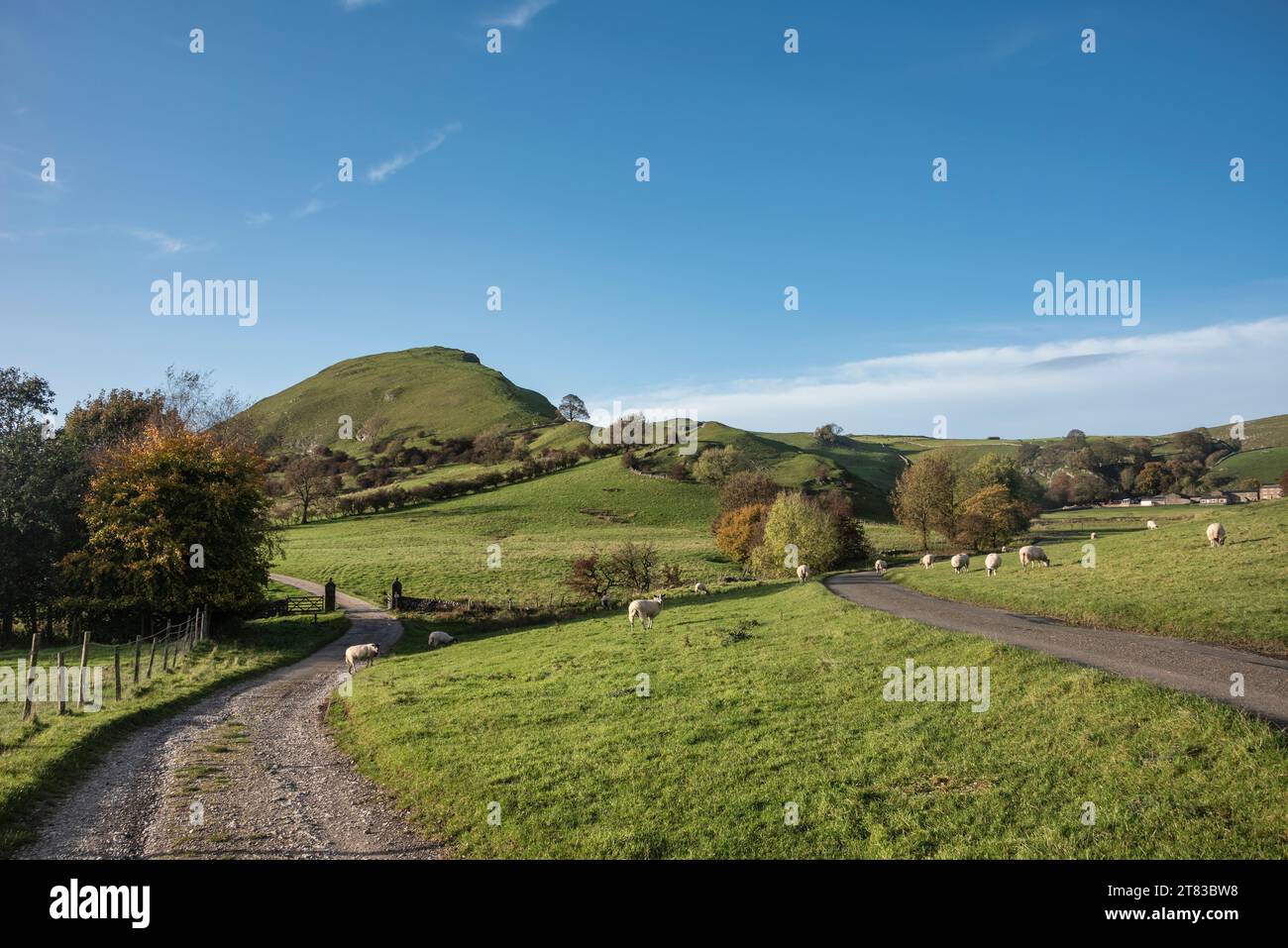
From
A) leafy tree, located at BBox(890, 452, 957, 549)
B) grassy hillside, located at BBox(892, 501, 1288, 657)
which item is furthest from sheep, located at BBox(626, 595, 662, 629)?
leafy tree, located at BBox(890, 452, 957, 549)

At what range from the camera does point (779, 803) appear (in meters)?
11.1

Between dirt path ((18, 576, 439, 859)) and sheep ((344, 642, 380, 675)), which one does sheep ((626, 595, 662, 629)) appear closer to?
sheep ((344, 642, 380, 675))

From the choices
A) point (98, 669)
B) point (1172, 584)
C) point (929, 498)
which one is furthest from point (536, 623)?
point (929, 498)

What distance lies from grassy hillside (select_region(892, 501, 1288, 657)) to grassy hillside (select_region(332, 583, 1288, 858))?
7.69 m

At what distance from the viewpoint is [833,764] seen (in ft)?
40.7

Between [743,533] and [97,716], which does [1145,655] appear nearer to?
[97,716]

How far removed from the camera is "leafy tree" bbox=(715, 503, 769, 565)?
66.8 m

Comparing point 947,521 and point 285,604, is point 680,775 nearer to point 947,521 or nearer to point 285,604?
point 285,604

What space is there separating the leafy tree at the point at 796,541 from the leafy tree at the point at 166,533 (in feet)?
120

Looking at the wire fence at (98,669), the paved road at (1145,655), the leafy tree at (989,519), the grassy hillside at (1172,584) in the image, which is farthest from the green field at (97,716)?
the leafy tree at (989,519)

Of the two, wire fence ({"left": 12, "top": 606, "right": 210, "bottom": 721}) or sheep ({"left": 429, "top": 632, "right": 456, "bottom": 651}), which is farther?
A: sheep ({"left": 429, "top": 632, "right": 456, "bottom": 651})

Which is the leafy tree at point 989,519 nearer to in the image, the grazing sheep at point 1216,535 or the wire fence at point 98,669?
the grazing sheep at point 1216,535

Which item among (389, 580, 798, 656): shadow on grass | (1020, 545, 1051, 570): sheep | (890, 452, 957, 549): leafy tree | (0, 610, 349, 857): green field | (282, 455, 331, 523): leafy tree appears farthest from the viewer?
(282, 455, 331, 523): leafy tree

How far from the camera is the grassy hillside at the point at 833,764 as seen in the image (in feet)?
31.0
